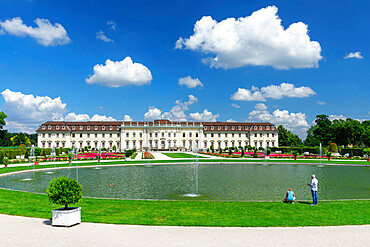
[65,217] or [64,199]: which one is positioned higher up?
[64,199]

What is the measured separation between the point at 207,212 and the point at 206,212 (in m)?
0.04

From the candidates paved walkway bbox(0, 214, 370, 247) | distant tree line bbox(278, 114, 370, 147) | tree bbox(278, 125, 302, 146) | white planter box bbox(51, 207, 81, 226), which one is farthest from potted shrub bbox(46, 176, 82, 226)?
tree bbox(278, 125, 302, 146)

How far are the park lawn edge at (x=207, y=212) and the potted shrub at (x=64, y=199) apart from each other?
73 cm

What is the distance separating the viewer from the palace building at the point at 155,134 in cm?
8638

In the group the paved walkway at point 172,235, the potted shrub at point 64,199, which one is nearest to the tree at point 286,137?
the paved walkway at point 172,235

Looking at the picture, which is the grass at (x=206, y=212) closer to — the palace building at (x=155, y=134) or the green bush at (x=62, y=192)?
the green bush at (x=62, y=192)

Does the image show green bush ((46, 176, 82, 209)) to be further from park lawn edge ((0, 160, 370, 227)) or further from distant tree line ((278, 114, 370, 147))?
distant tree line ((278, 114, 370, 147))

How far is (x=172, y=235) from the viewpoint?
7.80 metres

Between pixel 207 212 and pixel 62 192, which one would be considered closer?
pixel 62 192

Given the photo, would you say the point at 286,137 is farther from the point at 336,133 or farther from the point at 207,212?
the point at 207,212

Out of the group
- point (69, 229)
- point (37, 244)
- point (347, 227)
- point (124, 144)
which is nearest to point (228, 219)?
point (347, 227)

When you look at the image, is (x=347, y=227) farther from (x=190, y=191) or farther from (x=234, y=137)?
(x=234, y=137)

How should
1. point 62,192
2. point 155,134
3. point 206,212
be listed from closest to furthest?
point 62,192 < point 206,212 < point 155,134

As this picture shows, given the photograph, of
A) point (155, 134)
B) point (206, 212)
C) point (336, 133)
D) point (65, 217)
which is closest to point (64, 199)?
point (65, 217)
